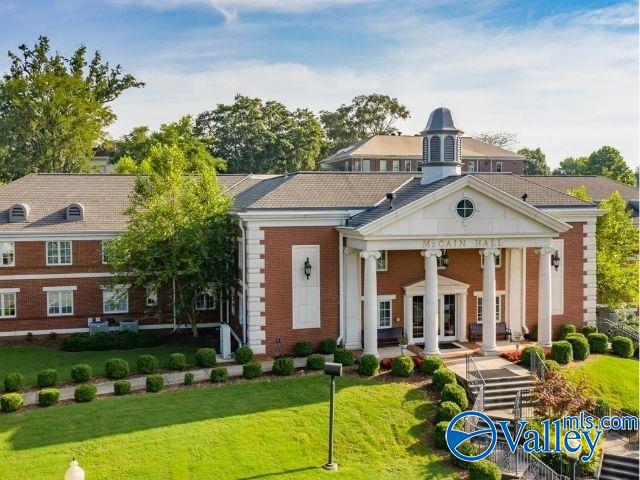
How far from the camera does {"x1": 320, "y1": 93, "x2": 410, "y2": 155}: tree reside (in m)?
94.1

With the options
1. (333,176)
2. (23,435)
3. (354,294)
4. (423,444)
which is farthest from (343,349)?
(23,435)

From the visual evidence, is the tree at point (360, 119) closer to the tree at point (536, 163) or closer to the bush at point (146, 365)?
the tree at point (536, 163)

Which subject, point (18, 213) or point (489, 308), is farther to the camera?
point (18, 213)

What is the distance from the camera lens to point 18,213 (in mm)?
33219

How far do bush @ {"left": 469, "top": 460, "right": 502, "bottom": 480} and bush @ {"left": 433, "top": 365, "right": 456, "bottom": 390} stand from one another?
16.1 feet

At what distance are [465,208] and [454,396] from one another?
849 centimetres

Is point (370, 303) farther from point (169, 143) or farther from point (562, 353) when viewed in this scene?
point (169, 143)

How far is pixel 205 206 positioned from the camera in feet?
101

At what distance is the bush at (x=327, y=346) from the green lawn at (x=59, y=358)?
5.87 metres

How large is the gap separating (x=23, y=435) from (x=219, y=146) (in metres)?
57.7

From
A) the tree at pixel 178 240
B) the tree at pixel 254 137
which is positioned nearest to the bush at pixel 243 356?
the tree at pixel 178 240

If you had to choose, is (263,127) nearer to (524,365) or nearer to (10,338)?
(10,338)

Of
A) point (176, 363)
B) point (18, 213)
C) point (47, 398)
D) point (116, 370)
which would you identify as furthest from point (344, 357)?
point (18, 213)

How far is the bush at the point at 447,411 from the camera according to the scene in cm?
2098
